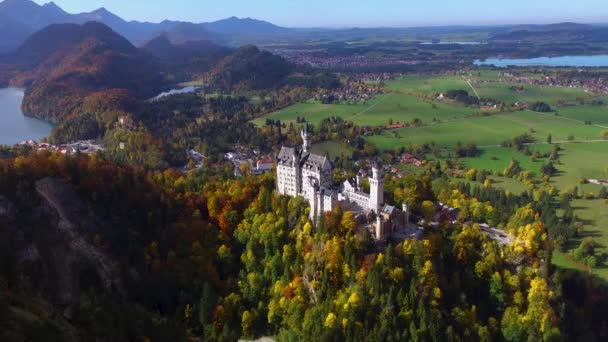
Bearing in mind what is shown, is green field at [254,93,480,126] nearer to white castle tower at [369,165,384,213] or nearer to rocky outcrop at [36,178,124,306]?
white castle tower at [369,165,384,213]

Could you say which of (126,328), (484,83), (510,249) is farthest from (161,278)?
(484,83)

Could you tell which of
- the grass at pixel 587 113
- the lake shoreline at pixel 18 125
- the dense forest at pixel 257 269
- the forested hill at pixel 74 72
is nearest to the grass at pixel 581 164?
the grass at pixel 587 113

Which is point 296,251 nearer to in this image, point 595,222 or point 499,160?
point 595,222

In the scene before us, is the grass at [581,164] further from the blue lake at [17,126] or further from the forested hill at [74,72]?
the forested hill at [74,72]

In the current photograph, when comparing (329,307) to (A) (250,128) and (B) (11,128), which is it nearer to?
(A) (250,128)

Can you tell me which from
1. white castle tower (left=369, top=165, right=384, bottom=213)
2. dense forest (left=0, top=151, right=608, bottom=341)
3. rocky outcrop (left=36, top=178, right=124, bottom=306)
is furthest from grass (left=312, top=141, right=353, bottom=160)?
rocky outcrop (left=36, top=178, right=124, bottom=306)

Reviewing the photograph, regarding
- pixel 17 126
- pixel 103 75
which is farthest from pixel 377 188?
pixel 103 75
